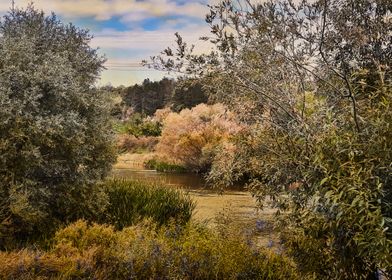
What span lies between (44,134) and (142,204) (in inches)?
100

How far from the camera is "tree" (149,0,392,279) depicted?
333 cm

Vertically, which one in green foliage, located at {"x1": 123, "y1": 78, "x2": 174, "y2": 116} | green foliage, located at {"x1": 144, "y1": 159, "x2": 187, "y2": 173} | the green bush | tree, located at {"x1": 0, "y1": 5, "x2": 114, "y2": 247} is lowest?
green foliage, located at {"x1": 144, "y1": 159, "x2": 187, "y2": 173}

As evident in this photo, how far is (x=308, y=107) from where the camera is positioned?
5.67 metres

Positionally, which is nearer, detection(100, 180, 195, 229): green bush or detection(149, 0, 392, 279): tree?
detection(149, 0, 392, 279): tree

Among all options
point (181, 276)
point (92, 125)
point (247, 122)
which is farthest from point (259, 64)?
point (92, 125)

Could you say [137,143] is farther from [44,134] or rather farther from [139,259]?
[139,259]

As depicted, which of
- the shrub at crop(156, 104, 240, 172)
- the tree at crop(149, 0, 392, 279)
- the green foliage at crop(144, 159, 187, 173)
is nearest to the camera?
the tree at crop(149, 0, 392, 279)

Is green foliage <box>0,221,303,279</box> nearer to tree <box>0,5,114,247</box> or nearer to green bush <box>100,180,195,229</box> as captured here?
tree <box>0,5,114,247</box>

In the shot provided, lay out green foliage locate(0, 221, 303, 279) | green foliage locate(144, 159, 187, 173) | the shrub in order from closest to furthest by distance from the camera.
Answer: green foliage locate(0, 221, 303, 279) < the shrub < green foliage locate(144, 159, 187, 173)

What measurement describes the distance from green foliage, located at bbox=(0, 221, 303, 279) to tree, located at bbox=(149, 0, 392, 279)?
0.69 meters

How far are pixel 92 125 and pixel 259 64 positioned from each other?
336 centimetres

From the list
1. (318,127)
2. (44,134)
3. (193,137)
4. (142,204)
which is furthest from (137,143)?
(318,127)

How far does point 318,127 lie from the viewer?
4.46 meters

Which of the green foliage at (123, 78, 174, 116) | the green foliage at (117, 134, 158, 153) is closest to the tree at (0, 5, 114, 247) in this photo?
the green foliage at (117, 134, 158, 153)
